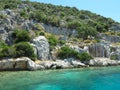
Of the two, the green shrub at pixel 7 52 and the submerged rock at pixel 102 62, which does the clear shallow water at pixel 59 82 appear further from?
the submerged rock at pixel 102 62

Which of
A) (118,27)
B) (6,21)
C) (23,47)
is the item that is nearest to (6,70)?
(23,47)

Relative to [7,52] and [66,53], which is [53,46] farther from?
[7,52]

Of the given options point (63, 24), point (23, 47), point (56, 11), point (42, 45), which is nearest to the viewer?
point (23, 47)

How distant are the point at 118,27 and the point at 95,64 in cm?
5520

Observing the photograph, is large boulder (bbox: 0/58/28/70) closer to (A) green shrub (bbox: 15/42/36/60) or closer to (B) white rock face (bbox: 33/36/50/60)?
(A) green shrub (bbox: 15/42/36/60)

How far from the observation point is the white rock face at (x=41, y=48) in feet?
203

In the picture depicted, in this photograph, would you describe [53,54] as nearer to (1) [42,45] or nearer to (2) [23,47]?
(1) [42,45]

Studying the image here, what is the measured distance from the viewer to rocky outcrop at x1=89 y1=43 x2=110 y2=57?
71875 mm

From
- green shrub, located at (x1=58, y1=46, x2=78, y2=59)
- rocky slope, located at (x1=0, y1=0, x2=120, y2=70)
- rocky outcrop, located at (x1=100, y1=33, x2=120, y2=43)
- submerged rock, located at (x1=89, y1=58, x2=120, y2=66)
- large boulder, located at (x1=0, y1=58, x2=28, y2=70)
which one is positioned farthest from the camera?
rocky outcrop, located at (x1=100, y1=33, x2=120, y2=43)

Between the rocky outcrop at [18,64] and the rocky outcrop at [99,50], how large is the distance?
22.8 m

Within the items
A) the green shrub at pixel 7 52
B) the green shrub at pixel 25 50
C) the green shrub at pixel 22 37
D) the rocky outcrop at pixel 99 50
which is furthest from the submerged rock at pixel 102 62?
the green shrub at pixel 7 52

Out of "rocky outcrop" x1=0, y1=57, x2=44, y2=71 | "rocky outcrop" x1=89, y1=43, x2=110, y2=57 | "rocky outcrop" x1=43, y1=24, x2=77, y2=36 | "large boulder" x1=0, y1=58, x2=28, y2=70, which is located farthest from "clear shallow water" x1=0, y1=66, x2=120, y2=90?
"rocky outcrop" x1=43, y1=24, x2=77, y2=36

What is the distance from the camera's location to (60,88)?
28.5 metres

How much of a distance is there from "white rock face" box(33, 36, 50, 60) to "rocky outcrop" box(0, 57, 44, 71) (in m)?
7.54
